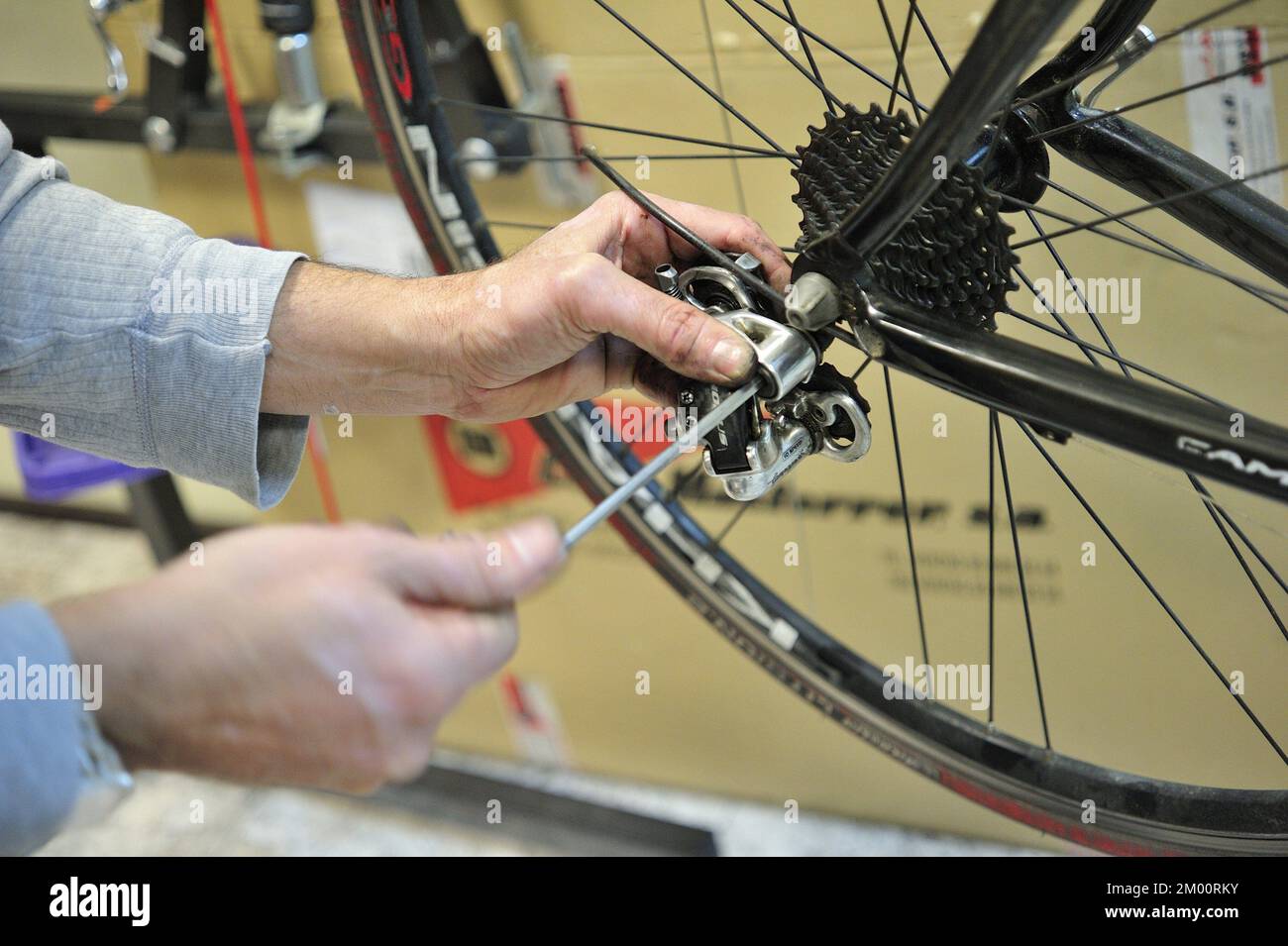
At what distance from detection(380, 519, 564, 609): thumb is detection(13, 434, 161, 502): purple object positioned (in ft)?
2.29

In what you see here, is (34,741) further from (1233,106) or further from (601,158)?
(1233,106)

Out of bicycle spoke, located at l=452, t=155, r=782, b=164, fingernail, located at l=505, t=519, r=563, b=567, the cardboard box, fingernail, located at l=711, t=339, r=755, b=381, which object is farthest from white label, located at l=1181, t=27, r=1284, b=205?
fingernail, located at l=505, t=519, r=563, b=567

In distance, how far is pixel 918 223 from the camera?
1.93ft

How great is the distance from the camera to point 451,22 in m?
0.90

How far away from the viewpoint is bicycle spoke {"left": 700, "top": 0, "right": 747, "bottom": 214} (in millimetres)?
885

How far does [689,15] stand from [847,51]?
12 cm

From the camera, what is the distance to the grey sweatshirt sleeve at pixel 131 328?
69cm

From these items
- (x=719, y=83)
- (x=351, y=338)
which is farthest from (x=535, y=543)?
(x=719, y=83)

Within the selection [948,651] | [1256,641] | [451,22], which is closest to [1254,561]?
[1256,641]

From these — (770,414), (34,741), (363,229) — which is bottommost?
(34,741)

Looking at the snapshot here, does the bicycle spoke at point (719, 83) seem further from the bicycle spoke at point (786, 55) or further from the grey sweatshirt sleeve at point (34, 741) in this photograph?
the grey sweatshirt sleeve at point (34, 741)

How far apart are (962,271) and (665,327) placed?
15cm

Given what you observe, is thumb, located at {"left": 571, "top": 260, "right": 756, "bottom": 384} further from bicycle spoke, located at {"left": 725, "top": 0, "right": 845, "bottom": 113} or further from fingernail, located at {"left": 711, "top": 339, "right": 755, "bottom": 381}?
bicycle spoke, located at {"left": 725, "top": 0, "right": 845, "bottom": 113}

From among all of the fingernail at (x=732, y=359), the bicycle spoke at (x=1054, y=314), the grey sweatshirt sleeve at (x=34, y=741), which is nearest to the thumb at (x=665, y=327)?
the fingernail at (x=732, y=359)
